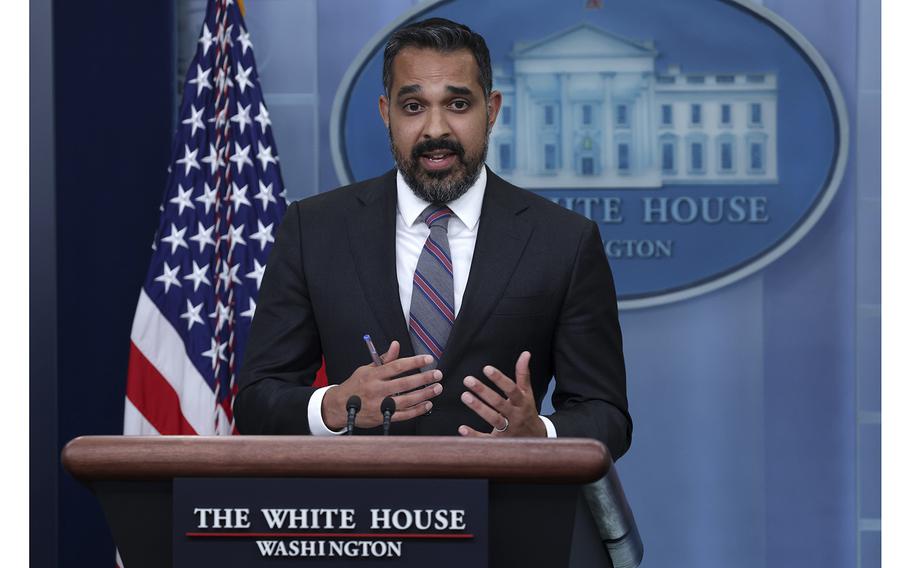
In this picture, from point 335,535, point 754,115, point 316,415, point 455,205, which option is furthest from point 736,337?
point 335,535

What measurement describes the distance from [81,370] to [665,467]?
1963mm

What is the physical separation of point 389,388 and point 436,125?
0.72 metres

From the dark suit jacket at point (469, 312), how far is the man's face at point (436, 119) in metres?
0.09

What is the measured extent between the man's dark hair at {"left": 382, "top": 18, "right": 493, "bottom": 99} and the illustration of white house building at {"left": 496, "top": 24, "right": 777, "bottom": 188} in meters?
1.62

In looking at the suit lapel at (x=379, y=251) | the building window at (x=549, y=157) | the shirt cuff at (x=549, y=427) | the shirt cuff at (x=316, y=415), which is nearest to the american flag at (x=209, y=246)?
the building window at (x=549, y=157)

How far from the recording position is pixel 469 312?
1.95 meters

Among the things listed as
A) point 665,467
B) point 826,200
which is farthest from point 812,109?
point 665,467

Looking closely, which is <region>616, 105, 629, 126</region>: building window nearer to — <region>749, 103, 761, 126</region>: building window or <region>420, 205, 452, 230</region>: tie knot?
<region>749, 103, 761, 126</region>: building window

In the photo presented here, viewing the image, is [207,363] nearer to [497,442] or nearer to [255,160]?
[255,160]

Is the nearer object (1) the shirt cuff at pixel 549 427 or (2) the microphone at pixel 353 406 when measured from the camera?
(2) the microphone at pixel 353 406

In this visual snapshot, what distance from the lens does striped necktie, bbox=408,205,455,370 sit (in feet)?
6.45

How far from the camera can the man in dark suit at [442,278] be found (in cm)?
196

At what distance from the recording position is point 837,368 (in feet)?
12.2

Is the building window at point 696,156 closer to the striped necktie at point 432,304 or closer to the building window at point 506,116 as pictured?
the building window at point 506,116
